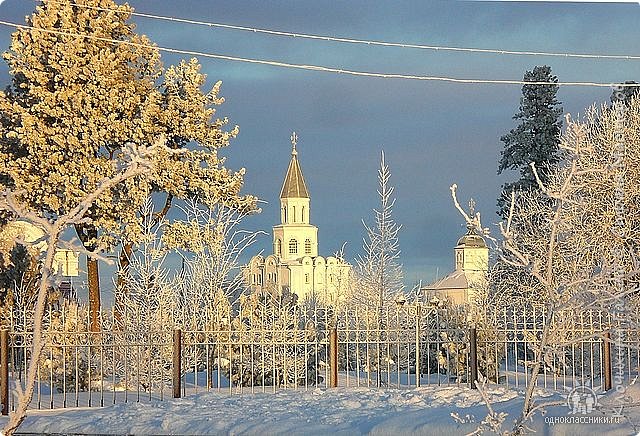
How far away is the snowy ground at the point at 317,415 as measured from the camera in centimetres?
1238

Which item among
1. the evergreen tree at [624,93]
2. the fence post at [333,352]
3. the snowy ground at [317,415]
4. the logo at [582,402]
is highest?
the evergreen tree at [624,93]

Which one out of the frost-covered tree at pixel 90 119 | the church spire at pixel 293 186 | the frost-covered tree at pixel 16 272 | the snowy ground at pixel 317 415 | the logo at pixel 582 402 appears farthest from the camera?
the church spire at pixel 293 186

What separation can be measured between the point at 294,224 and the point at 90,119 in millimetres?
38245

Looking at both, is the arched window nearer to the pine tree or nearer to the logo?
the pine tree

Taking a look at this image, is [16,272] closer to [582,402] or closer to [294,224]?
[582,402]

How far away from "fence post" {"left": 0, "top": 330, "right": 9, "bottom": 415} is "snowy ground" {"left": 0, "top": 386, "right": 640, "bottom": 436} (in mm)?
691

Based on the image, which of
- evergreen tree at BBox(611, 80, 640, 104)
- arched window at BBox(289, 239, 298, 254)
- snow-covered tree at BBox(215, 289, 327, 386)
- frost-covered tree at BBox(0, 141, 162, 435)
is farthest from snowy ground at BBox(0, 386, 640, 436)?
arched window at BBox(289, 239, 298, 254)

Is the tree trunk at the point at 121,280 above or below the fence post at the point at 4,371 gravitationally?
above

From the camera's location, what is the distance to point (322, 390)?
16.8 m

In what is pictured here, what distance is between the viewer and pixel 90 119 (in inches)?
861

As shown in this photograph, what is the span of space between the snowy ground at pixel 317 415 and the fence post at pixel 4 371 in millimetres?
691

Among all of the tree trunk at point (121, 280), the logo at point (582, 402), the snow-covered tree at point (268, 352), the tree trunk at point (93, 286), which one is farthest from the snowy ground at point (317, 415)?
the tree trunk at point (93, 286)

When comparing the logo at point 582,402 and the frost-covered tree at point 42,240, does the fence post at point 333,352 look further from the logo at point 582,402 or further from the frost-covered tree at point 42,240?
the frost-covered tree at point 42,240

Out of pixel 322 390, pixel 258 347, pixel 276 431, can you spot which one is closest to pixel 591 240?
pixel 258 347
